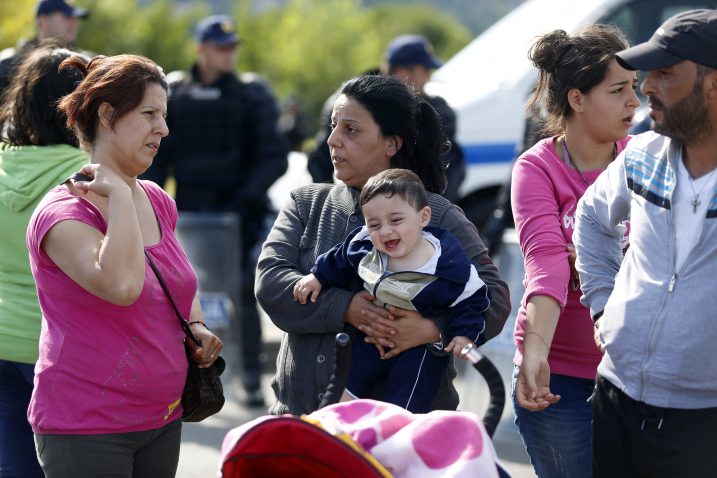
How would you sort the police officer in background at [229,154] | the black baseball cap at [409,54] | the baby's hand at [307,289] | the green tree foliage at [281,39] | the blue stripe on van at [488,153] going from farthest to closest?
the green tree foliage at [281,39], the blue stripe on van at [488,153], the police officer in background at [229,154], the black baseball cap at [409,54], the baby's hand at [307,289]

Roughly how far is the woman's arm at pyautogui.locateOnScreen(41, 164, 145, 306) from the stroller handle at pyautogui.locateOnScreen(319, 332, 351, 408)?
1.96ft

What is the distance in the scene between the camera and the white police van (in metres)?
9.12

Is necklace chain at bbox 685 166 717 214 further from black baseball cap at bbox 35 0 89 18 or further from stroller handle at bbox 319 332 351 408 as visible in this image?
black baseball cap at bbox 35 0 89 18

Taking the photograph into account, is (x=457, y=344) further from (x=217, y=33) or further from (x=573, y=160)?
(x=217, y=33)

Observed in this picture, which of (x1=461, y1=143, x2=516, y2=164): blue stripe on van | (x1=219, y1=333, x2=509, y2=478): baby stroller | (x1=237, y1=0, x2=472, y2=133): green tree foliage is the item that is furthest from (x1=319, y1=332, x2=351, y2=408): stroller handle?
(x1=237, y1=0, x2=472, y2=133): green tree foliage

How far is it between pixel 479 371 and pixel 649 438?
1.73ft

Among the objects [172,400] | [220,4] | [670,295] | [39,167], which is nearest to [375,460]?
[670,295]

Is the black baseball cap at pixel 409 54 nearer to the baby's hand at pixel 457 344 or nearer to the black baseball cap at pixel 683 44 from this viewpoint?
the baby's hand at pixel 457 344

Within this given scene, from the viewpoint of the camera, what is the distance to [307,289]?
11.9ft

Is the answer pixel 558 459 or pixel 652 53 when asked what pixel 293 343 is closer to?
pixel 558 459

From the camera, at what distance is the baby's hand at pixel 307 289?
3.63 metres

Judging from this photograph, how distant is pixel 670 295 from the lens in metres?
3.09

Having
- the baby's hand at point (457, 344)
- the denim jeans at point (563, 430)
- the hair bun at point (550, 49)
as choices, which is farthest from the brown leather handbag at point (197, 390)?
the hair bun at point (550, 49)

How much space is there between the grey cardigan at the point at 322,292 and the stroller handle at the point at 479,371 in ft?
0.41
